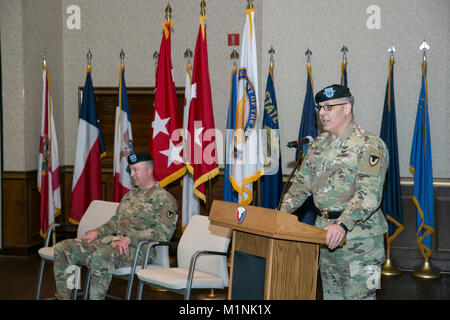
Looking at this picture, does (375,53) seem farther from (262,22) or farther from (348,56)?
(262,22)

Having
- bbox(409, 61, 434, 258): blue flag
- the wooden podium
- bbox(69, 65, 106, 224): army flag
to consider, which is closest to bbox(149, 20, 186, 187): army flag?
bbox(69, 65, 106, 224): army flag

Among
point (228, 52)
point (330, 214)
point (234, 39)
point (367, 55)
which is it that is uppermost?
point (234, 39)

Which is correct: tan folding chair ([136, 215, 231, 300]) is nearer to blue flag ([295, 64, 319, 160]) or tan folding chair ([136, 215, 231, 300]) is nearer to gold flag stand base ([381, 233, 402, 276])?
blue flag ([295, 64, 319, 160])

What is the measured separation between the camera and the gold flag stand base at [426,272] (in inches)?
193

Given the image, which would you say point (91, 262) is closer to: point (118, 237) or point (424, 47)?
point (118, 237)

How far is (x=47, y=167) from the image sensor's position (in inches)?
224

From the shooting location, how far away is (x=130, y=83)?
20.3 ft

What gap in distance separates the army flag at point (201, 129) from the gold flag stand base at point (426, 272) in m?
2.28

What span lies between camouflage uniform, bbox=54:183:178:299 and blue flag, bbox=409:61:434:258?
2612mm

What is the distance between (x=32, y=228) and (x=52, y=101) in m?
1.60

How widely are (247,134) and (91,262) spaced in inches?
74.4

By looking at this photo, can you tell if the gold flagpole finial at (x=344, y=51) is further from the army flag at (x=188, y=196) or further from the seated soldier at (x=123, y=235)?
the seated soldier at (x=123, y=235)

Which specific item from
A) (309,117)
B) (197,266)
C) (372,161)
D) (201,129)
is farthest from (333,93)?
(309,117)

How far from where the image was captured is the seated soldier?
3.44 m
